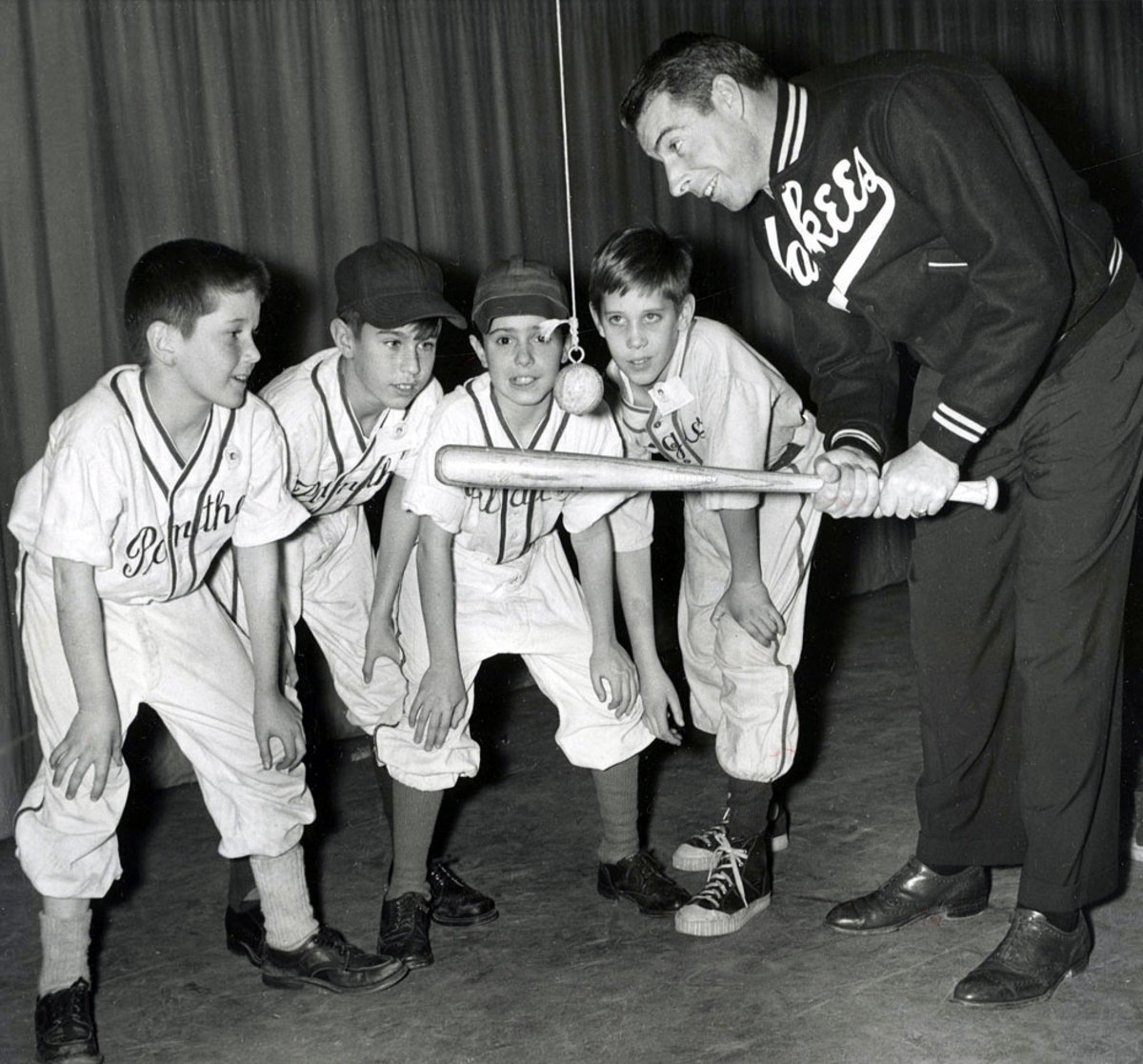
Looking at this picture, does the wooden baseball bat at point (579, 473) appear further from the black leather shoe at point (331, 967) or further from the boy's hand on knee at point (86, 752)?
the black leather shoe at point (331, 967)

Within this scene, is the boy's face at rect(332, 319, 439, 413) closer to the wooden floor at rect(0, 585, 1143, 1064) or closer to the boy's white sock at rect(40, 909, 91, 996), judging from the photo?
the wooden floor at rect(0, 585, 1143, 1064)

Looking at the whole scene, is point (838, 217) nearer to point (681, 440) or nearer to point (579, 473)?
point (579, 473)

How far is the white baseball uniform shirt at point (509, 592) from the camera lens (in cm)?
244

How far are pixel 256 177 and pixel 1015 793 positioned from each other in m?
2.47

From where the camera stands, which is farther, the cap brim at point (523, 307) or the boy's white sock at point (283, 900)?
the cap brim at point (523, 307)

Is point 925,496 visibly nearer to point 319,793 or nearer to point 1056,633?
point 1056,633

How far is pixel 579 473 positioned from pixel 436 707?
2.58 feet

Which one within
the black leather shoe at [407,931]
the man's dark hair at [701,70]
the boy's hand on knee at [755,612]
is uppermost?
the man's dark hair at [701,70]

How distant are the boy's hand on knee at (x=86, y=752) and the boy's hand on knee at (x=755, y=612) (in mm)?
1170

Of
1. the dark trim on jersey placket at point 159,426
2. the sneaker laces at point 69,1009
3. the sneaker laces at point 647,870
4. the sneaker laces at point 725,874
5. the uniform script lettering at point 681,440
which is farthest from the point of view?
the uniform script lettering at point 681,440

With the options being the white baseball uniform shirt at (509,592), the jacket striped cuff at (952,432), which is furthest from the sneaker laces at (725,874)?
the jacket striped cuff at (952,432)

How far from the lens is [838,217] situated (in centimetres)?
198

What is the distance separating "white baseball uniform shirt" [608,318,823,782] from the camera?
2.56m

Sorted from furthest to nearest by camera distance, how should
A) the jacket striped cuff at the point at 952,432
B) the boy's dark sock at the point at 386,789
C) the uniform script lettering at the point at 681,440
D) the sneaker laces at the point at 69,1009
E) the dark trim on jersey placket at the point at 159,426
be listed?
the boy's dark sock at the point at 386,789
the uniform script lettering at the point at 681,440
the dark trim on jersey placket at the point at 159,426
the sneaker laces at the point at 69,1009
the jacket striped cuff at the point at 952,432
